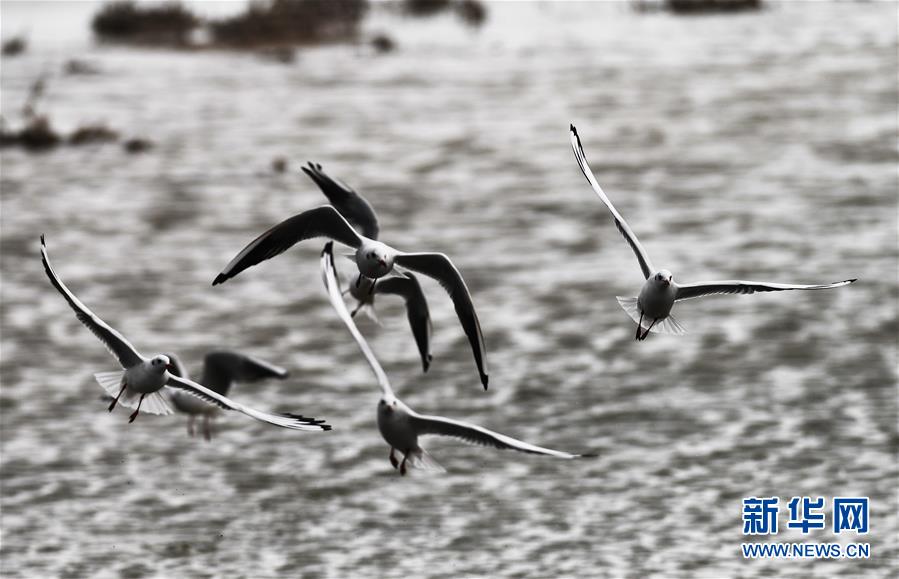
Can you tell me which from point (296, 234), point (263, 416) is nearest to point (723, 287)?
point (296, 234)

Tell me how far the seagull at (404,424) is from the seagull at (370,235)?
296mm

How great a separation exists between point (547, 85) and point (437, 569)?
21756 mm

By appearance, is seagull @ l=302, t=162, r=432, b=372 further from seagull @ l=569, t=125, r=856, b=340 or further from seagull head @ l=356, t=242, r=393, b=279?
seagull @ l=569, t=125, r=856, b=340

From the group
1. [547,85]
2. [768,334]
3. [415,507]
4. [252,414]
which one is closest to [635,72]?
[547,85]

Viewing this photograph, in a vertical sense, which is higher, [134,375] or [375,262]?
[375,262]

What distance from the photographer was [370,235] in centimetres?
945

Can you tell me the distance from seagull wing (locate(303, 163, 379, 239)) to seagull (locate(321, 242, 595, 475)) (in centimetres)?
68

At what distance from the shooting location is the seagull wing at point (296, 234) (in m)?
8.13

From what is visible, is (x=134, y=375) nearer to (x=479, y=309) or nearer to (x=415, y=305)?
(x=415, y=305)

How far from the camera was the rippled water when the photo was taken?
1521 cm

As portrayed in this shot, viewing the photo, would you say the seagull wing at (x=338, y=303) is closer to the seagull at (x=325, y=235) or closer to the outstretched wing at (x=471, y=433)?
the seagull at (x=325, y=235)

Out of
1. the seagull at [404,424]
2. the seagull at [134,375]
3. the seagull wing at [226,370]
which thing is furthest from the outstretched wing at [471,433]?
the seagull wing at [226,370]

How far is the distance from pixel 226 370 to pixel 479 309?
336 inches

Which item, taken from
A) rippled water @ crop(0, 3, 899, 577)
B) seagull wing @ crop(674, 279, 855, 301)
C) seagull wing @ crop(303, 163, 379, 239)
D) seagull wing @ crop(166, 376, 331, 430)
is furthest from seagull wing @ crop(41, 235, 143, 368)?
rippled water @ crop(0, 3, 899, 577)
